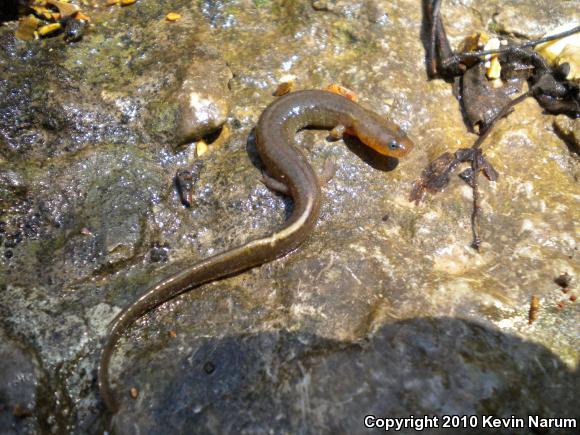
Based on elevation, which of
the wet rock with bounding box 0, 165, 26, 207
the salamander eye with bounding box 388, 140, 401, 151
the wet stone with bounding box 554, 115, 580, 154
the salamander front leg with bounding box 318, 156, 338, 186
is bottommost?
the wet rock with bounding box 0, 165, 26, 207

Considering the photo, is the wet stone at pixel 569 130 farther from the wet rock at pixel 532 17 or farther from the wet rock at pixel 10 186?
the wet rock at pixel 10 186

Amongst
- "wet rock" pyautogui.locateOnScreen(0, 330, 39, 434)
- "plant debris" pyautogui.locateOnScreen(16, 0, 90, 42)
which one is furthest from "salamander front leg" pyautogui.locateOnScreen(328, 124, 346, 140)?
"wet rock" pyautogui.locateOnScreen(0, 330, 39, 434)

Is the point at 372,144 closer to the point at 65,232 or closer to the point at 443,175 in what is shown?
the point at 443,175

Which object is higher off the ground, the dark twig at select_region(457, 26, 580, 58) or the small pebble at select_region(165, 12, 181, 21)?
the dark twig at select_region(457, 26, 580, 58)

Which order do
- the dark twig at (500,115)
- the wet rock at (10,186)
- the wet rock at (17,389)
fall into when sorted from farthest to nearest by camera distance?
the dark twig at (500,115), the wet rock at (10,186), the wet rock at (17,389)

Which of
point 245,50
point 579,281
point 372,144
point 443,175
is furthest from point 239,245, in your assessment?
point 579,281

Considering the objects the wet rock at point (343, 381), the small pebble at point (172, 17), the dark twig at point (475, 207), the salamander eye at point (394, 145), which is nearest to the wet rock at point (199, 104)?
the small pebble at point (172, 17)

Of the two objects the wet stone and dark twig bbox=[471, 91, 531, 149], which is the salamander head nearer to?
dark twig bbox=[471, 91, 531, 149]
